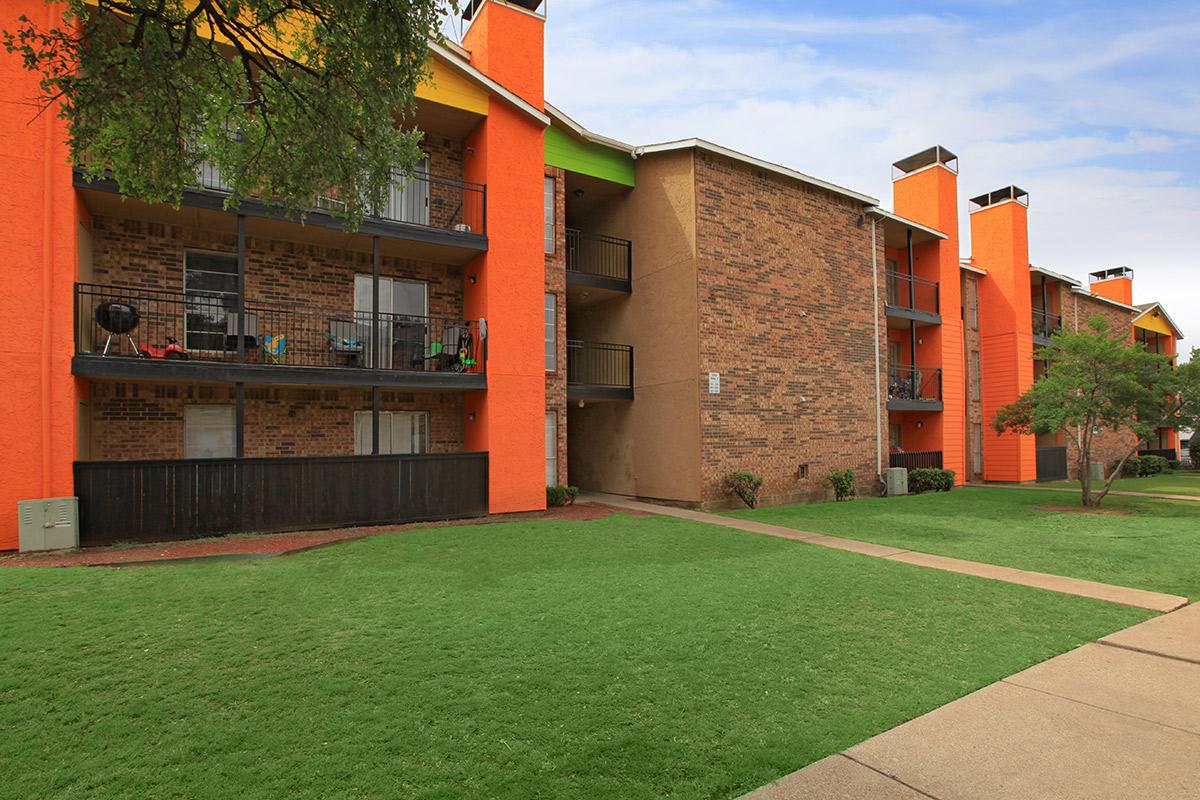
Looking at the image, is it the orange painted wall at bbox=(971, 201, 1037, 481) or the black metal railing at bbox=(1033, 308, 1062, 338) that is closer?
the orange painted wall at bbox=(971, 201, 1037, 481)

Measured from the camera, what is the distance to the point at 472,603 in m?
6.36

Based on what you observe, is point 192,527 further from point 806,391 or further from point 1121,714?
point 806,391

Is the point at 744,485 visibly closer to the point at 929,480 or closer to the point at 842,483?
the point at 842,483

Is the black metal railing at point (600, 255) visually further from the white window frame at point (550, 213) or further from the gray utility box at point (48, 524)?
the gray utility box at point (48, 524)

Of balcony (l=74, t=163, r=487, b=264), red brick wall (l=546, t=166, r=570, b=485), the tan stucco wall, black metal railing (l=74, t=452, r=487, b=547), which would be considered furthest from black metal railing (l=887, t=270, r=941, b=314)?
black metal railing (l=74, t=452, r=487, b=547)

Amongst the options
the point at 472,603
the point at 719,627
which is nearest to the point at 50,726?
the point at 472,603

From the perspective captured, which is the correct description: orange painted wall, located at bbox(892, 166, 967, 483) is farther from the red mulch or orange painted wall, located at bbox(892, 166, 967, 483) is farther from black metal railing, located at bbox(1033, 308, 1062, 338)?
the red mulch

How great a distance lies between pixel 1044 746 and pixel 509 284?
12.0 metres

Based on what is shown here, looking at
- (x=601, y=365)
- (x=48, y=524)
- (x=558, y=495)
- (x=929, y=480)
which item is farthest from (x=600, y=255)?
(x=48, y=524)

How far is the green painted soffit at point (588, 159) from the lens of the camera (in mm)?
15586

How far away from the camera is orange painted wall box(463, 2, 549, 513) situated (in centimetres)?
1353

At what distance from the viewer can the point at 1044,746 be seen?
11.7 feet

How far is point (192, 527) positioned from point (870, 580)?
1023 cm

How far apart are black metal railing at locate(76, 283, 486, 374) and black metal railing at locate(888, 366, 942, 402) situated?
14958mm
